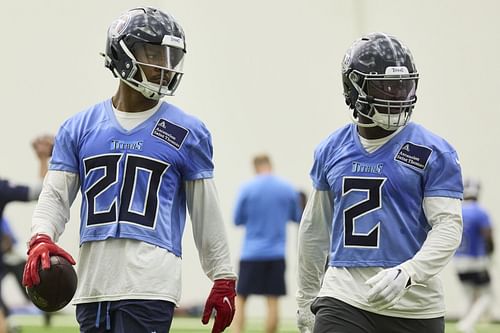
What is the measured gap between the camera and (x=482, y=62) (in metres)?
17.6

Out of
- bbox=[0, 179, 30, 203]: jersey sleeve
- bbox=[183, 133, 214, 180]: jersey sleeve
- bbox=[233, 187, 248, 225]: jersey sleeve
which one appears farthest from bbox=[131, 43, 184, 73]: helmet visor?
bbox=[233, 187, 248, 225]: jersey sleeve

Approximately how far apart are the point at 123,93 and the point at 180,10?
1345 cm

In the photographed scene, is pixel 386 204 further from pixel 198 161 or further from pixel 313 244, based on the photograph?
pixel 198 161

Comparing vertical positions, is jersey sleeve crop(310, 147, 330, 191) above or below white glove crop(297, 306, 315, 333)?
above

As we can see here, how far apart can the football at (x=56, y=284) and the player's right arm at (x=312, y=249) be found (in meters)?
1.26

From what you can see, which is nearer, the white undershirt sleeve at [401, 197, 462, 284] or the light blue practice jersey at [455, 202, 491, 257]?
the white undershirt sleeve at [401, 197, 462, 284]

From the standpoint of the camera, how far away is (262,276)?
12.1 m

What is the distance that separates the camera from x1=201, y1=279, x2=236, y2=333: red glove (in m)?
5.15

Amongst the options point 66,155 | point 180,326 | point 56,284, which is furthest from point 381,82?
point 180,326

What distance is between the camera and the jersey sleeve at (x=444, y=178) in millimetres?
5154

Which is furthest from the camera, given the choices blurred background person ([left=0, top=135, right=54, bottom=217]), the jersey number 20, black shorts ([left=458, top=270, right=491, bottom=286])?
black shorts ([left=458, top=270, right=491, bottom=286])

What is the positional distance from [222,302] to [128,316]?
1.59 ft

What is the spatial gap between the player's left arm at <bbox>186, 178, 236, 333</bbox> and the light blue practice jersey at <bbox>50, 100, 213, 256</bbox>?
0.19 ft

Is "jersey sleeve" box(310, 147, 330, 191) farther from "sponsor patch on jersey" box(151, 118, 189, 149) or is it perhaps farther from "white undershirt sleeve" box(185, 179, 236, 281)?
"sponsor patch on jersey" box(151, 118, 189, 149)
